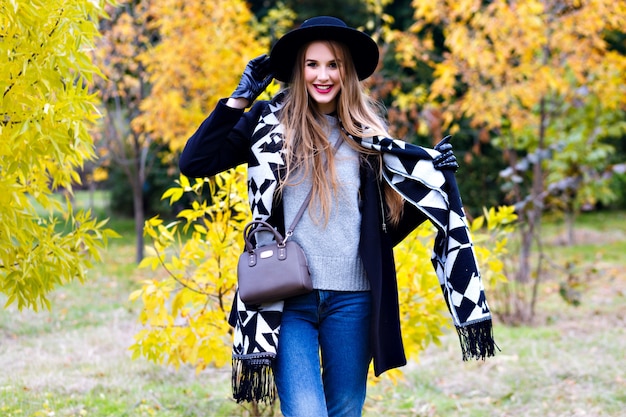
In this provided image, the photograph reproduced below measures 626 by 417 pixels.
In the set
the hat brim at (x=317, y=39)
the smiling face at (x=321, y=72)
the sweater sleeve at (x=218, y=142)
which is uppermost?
the hat brim at (x=317, y=39)

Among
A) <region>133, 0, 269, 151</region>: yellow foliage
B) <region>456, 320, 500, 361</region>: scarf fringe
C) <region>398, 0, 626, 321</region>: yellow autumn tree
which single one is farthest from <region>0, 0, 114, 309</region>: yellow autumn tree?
<region>133, 0, 269, 151</region>: yellow foliage

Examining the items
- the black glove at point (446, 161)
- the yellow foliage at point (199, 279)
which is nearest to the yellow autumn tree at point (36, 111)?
the yellow foliage at point (199, 279)

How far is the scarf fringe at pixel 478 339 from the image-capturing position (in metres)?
2.46

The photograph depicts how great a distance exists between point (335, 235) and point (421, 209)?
30 centimetres

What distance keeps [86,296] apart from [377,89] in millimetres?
5221

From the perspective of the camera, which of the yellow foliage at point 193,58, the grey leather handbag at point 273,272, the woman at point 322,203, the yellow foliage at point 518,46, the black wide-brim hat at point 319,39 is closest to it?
the grey leather handbag at point 273,272

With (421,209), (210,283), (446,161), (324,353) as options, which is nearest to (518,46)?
(210,283)

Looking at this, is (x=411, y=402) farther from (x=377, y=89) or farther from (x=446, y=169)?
(x=377, y=89)

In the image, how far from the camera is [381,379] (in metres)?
4.11

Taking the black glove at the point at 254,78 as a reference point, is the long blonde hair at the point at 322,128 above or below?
below

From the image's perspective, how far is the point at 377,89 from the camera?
11.0 meters

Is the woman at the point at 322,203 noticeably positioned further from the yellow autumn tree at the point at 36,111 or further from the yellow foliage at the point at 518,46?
the yellow foliage at the point at 518,46

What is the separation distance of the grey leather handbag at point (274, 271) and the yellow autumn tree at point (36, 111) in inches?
41.9

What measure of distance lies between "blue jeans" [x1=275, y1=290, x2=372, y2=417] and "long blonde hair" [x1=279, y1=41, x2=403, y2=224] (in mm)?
291
